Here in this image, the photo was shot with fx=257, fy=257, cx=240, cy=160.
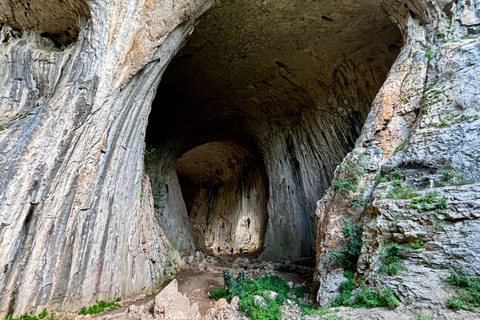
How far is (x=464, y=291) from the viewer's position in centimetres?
353

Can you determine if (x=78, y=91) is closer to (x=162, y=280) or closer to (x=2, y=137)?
(x=2, y=137)

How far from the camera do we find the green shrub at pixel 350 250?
5.62 meters

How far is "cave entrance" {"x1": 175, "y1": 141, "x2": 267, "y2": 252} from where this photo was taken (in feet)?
65.4

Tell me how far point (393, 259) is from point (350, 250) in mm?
1226

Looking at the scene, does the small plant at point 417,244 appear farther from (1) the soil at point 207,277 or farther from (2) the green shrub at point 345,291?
(1) the soil at point 207,277

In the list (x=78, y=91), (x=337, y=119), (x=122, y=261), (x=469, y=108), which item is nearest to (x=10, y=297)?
(x=122, y=261)

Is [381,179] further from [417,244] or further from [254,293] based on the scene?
[254,293]

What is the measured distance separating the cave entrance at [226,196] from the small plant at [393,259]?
13.6m

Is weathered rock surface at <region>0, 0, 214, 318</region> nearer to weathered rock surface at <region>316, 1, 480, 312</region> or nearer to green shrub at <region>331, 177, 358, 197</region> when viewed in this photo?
weathered rock surface at <region>316, 1, 480, 312</region>

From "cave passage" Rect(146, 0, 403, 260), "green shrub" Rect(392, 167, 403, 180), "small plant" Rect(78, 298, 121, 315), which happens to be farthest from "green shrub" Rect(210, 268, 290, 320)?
"cave passage" Rect(146, 0, 403, 260)

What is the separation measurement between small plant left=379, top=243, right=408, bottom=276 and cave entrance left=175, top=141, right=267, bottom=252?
44.7ft

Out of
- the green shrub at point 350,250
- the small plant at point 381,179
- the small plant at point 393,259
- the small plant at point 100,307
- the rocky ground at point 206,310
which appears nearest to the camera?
the rocky ground at point 206,310

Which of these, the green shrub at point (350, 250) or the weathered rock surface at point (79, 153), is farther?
the green shrub at point (350, 250)

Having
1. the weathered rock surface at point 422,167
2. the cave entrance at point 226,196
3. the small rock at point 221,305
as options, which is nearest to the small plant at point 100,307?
the small rock at point 221,305
